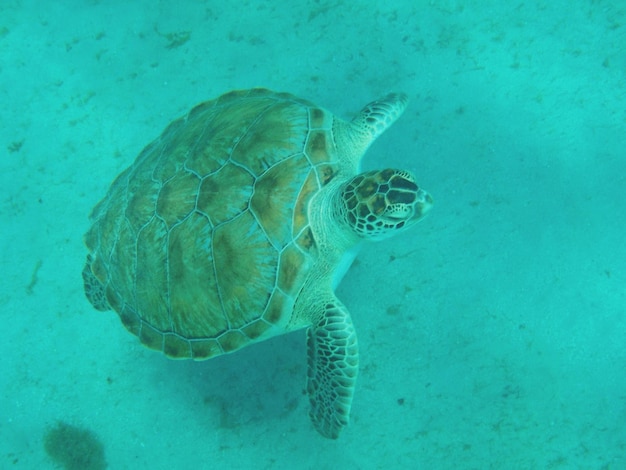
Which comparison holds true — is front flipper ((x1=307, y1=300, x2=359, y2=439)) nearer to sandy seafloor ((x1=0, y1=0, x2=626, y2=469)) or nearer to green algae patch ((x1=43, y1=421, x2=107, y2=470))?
sandy seafloor ((x1=0, y1=0, x2=626, y2=469))

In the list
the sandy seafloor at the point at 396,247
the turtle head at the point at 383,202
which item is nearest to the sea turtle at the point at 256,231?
the turtle head at the point at 383,202

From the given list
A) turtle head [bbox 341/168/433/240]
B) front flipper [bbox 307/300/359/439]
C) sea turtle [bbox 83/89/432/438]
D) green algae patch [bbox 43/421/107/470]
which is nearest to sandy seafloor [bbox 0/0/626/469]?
green algae patch [bbox 43/421/107/470]

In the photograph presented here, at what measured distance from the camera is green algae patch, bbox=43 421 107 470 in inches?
119

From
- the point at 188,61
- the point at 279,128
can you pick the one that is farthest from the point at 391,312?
the point at 188,61

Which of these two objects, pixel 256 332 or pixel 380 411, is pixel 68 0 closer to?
pixel 256 332

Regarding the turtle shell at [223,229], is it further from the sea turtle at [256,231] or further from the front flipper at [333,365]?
the front flipper at [333,365]

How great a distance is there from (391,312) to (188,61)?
Answer: 2.93 metres

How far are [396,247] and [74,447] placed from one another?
9.77ft

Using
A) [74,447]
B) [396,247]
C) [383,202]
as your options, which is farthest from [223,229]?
[74,447]

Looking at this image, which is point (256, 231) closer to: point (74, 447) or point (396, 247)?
point (396, 247)

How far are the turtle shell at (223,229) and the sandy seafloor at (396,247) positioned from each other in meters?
0.79

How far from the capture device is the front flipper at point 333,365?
2.32 m

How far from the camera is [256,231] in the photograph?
7.02 feet

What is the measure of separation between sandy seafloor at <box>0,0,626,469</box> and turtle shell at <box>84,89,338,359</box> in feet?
2.61
